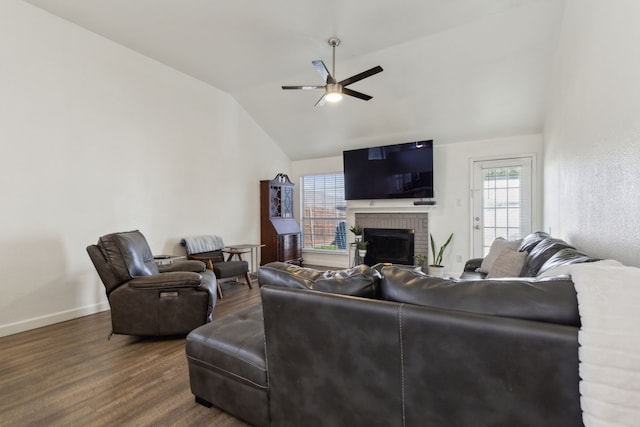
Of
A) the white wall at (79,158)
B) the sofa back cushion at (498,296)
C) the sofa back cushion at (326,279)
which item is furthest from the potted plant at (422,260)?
the sofa back cushion at (498,296)

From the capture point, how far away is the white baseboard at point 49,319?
2.98 m

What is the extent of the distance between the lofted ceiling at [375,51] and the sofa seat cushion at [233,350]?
3041 mm

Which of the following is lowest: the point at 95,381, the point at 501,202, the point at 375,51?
the point at 95,381

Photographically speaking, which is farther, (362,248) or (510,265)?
(362,248)

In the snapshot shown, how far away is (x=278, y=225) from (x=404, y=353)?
505 cm

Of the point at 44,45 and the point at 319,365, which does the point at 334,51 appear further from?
the point at 319,365

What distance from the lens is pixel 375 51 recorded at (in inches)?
158

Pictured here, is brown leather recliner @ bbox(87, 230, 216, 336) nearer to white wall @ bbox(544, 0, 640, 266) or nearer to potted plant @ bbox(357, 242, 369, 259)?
white wall @ bbox(544, 0, 640, 266)

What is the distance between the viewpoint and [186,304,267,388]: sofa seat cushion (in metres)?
1.52

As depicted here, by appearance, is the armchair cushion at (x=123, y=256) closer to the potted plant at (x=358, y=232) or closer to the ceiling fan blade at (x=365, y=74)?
the ceiling fan blade at (x=365, y=74)

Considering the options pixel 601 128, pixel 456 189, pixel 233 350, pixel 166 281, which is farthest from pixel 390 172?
pixel 233 350

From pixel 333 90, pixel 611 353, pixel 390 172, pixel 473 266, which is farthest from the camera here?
pixel 390 172

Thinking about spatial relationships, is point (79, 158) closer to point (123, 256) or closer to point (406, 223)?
point (123, 256)

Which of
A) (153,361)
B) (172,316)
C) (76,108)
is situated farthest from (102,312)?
(76,108)
